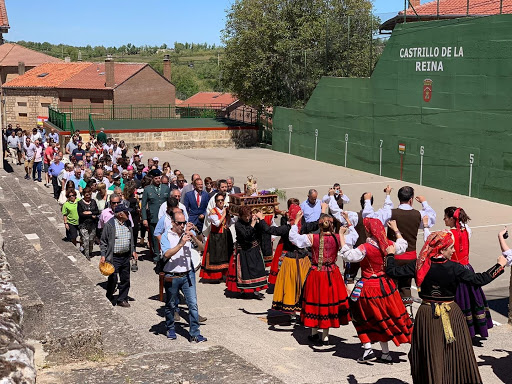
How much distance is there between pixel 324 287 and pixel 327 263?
0.29 m

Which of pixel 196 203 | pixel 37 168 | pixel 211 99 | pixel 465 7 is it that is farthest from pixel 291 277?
pixel 211 99

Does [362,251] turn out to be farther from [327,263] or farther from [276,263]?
[276,263]

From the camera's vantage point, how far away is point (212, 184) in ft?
49.9

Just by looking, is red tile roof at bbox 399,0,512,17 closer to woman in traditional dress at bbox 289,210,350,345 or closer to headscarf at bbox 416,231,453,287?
woman in traditional dress at bbox 289,210,350,345

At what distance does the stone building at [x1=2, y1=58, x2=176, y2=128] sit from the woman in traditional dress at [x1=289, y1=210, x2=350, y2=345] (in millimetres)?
48490

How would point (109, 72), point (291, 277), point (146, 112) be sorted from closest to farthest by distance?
1. point (291, 277)
2. point (146, 112)
3. point (109, 72)

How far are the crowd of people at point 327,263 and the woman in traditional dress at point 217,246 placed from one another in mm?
17

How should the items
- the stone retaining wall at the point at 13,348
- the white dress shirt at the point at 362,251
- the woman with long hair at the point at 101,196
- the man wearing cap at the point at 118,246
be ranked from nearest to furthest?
the stone retaining wall at the point at 13,348 < the white dress shirt at the point at 362,251 < the man wearing cap at the point at 118,246 < the woman with long hair at the point at 101,196

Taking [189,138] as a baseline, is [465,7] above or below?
above

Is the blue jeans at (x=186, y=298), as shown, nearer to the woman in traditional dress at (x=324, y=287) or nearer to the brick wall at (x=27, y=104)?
the woman in traditional dress at (x=324, y=287)

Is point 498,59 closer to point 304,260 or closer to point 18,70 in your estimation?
point 304,260

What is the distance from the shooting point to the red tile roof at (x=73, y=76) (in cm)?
5931

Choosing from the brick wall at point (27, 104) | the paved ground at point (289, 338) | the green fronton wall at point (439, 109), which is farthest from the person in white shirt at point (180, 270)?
the brick wall at point (27, 104)

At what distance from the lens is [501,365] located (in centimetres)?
855
